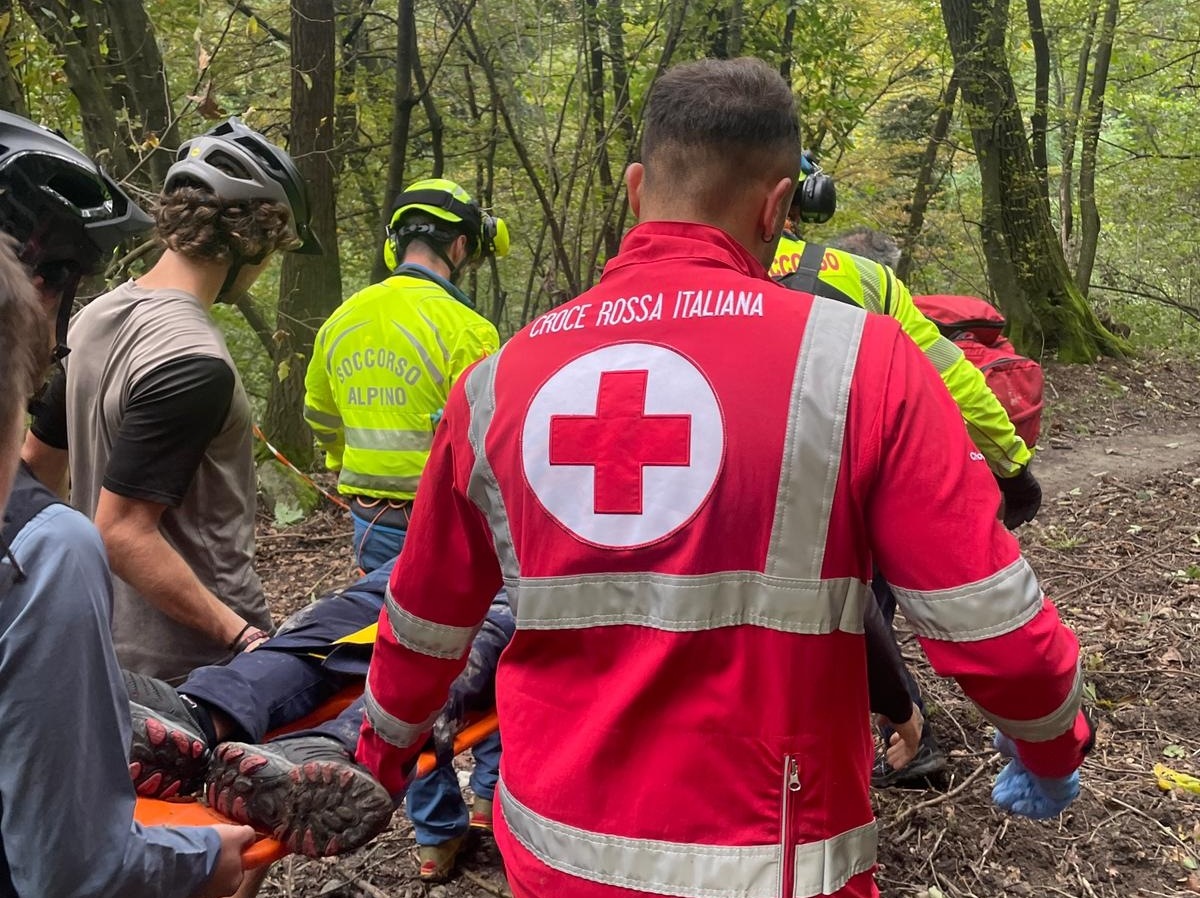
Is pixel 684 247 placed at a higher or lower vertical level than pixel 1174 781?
higher

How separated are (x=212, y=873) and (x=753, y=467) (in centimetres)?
112

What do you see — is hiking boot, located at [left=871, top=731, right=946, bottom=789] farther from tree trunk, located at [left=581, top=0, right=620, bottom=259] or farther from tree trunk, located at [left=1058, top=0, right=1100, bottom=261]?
tree trunk, located at [left=1058, top=0, right=1100, bottom=261]

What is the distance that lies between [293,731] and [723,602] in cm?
144

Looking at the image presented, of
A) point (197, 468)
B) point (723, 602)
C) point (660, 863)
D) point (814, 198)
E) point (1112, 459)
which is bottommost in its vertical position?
point (1112, 459)

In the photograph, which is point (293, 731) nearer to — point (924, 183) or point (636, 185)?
point (636, 185)

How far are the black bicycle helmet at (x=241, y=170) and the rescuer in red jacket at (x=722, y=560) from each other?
4.14ft

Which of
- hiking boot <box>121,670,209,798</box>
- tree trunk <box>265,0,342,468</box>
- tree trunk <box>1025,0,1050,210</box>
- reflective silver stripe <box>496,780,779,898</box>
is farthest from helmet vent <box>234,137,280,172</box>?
tree trunk <box>1025,0,1050,210</box>

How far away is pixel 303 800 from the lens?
2051 millimetres

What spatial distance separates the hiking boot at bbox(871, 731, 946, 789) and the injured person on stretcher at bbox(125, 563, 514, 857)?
5.57 ft

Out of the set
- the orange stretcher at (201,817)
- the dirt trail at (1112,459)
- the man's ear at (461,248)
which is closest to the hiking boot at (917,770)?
the orange stretcher at (201,817)

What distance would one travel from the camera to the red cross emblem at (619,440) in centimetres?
146

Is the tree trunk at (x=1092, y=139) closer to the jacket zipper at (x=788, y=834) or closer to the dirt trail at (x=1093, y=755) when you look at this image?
the dirt trail at (x=1093, y=755)

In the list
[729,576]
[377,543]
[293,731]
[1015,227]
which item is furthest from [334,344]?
[1015,227]

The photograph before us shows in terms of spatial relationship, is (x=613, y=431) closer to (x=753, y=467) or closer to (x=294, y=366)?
(x=753, y=467)
